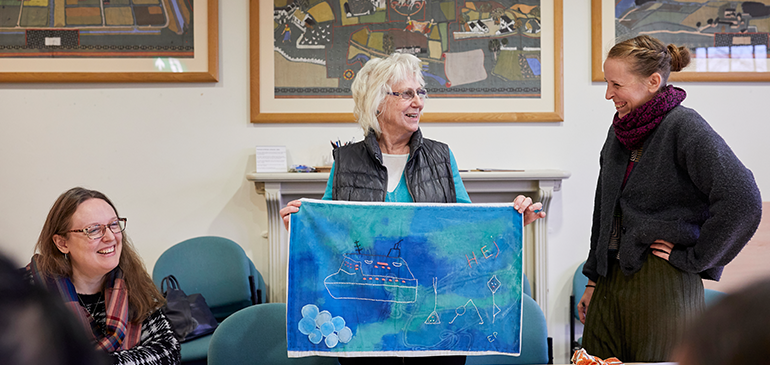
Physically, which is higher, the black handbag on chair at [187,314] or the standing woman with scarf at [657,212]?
the standing woman with scarf at [657,212]

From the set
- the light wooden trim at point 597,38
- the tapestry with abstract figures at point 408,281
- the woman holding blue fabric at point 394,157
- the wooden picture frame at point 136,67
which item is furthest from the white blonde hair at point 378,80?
the light wooden trim at point 597,38

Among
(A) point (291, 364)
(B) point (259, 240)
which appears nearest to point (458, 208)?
(A) point (291, 364)

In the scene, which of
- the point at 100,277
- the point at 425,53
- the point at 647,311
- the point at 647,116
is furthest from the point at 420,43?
the point at 100,277

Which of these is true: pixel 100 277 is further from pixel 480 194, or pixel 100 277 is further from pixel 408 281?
pixel 480 194

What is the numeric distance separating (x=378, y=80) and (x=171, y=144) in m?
2.02

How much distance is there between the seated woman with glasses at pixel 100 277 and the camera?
1.78 m

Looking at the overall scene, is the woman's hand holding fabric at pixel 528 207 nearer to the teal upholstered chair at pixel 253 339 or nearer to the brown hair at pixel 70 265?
the teal upholstered chair at pixel 253 339

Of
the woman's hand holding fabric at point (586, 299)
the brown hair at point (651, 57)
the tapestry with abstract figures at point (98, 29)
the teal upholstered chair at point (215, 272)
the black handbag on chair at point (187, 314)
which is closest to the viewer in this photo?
the brown hair at point (651, 57)

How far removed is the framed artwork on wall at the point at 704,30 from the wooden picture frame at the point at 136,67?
2654 millimetres

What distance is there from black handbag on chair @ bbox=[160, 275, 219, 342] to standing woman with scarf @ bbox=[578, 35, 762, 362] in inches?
77.2

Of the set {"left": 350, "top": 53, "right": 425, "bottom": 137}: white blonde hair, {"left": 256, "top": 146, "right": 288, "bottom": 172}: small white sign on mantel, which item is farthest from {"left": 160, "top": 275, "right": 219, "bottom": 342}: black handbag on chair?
{"left": 350, "top": 53, "right": 425, "bottom": 137}: white blonde hair

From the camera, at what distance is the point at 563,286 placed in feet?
11.6

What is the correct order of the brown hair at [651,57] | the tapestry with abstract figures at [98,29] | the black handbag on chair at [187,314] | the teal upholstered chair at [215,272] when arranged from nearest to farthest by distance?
the brown hair at [651,57], the black handbag on chair at [187,314], the teal upholstered chair at [215,272], the tapestry with abstract figures at [98,29]

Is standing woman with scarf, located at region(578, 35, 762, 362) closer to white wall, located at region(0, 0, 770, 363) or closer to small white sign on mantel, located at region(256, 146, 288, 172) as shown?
white wall, located at region(0, 0, 770, 363)
